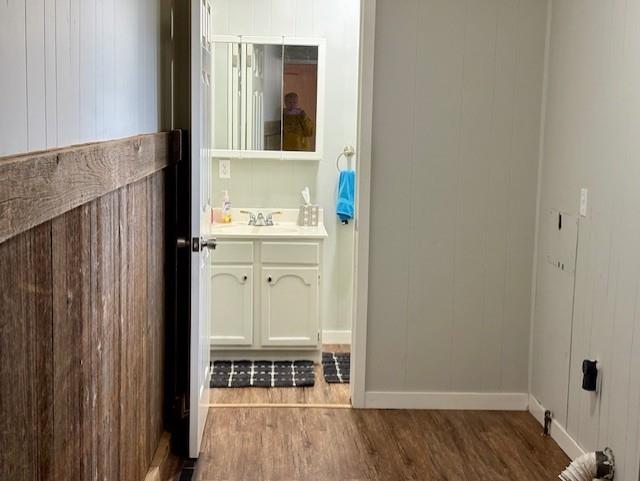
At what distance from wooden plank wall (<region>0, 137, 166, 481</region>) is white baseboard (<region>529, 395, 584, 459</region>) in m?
1.78

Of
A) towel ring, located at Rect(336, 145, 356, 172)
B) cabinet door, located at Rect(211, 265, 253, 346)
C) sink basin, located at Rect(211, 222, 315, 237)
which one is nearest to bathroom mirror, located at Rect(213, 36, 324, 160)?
towel ring, located at Rect(336, 145, 356, 172)

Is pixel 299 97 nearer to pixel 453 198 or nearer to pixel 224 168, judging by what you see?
pixel 224 168

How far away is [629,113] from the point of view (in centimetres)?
297

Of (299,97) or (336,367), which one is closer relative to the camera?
(336,367)

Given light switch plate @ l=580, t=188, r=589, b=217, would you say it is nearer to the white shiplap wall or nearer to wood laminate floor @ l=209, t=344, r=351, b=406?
wood laminate floor @ l=209, t=344, r=351, b=406

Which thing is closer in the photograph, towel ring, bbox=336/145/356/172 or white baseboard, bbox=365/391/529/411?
white baseboard, bbox=365/391/529/411

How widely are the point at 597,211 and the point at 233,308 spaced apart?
233 cm

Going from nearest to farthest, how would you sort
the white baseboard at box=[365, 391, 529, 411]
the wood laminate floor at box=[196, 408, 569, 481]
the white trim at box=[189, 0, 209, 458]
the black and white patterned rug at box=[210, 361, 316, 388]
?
the white trim at box=[189, 0, 209, 458] < the wood laminate floor at box=[196, 408, 569, 481] < the white baseboard at box=[365, 391, 529, 411] < the black and white patterned rug at box=[210, 361, 316, 388]

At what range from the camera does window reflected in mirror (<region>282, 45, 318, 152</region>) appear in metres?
5.06

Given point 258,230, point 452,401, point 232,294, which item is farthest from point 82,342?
point 258,230

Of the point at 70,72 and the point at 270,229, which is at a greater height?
the point at 70,72

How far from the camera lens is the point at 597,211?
324cm

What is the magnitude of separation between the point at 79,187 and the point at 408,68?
2.55 meters

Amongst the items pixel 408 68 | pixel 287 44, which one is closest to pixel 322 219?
pixel 287 44
